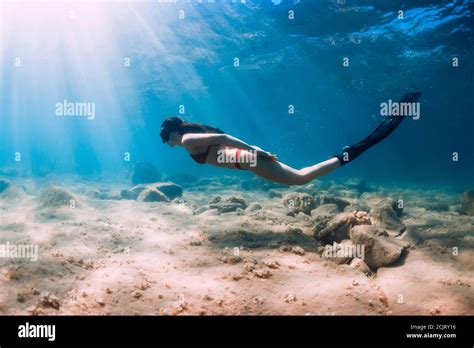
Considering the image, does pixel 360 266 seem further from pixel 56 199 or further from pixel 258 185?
pixel 258 185

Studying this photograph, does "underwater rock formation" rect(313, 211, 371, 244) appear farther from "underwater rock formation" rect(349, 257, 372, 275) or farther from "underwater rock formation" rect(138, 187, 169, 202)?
"underwater rock formation" rect(138, 187, 169, 202)

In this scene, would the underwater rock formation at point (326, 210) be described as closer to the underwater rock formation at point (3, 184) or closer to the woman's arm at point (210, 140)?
the woman's arm at point (210, 140)

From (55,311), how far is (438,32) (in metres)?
29.9

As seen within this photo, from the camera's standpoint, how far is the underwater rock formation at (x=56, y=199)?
1017 centimetres

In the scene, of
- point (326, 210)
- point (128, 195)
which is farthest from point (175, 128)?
point (128, 195)

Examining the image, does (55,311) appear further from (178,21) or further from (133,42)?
(133,42)

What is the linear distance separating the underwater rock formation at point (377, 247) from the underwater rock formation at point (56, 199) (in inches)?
361

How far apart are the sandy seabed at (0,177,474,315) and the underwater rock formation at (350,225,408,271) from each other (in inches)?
4.3

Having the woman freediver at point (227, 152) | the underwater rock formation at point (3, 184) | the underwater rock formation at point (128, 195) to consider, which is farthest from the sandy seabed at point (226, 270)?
the underwater rock formation at point (3, 184)

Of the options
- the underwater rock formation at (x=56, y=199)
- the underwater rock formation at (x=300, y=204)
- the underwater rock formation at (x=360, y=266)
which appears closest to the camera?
the underwater rock formation at (x=360, y=266)

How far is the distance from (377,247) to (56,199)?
10019 millimetres
